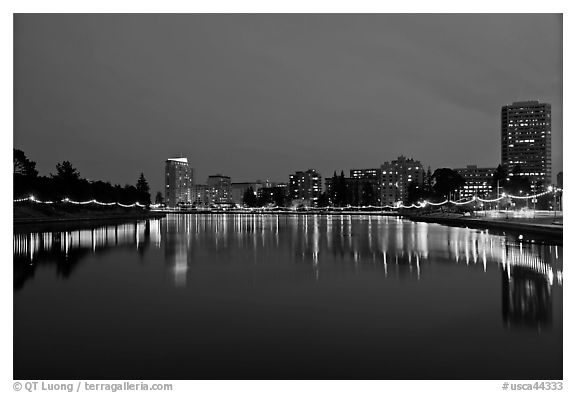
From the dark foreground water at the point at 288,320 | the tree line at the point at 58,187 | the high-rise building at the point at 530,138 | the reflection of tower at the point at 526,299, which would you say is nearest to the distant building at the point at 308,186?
the high-rise building at the point at 530,138

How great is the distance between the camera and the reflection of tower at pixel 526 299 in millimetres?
8666

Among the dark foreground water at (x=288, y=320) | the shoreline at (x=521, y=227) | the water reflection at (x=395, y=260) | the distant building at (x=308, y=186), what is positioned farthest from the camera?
the distant building at (x=308, y=186)

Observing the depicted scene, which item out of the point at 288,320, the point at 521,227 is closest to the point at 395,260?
the point at 288,320

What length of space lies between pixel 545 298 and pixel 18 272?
14.4 m

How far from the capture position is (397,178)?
169 metres

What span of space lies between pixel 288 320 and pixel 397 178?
16518cm

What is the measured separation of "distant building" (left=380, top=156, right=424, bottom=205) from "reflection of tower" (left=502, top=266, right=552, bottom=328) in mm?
156775

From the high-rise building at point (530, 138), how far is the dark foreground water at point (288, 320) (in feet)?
580

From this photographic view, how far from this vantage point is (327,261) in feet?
56.9

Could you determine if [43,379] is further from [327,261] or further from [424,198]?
[424,198]

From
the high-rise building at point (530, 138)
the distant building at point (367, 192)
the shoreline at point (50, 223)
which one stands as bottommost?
the shoreline at point (50, 223)

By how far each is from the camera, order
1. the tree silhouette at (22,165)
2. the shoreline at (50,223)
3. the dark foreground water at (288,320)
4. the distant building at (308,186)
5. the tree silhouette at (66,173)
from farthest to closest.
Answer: the distant building at (308,186)
the tree silhouette at (66,173)
the tree silhouette at (22,165)
the shoreline at (50,223)
the dark foreground water at (288,320)

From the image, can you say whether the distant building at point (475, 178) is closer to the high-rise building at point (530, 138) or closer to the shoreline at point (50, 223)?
the high-rise building at point (530, 138)

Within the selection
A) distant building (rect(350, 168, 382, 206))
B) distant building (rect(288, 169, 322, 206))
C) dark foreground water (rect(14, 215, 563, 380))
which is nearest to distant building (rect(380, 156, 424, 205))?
distant building (rect(350, 168, 382, 206))
